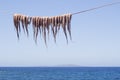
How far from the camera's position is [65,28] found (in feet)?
13.0

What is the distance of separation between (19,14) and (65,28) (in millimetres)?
643

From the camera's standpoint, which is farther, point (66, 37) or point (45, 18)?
point (45, 18)

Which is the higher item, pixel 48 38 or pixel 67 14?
pixel 67 14

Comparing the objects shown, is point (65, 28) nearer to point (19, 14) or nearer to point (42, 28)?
point (42, 28)

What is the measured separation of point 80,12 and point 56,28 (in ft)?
1.27

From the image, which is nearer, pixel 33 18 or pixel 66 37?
pixel 66 37

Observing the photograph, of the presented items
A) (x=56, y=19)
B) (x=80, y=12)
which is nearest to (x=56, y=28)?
(x=56, y=19)

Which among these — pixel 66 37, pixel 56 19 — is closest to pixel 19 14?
pixel 56 19

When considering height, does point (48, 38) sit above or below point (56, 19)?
below

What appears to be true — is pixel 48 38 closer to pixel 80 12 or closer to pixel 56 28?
pixel 56 28

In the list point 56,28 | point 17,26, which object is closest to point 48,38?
point 56,28

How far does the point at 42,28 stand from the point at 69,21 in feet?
1.16

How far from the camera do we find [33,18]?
409cm

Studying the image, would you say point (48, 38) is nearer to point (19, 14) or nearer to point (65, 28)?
point (65, 28)
